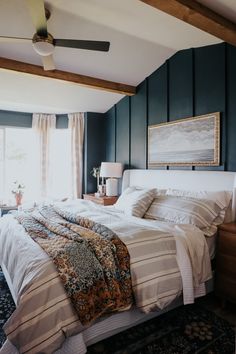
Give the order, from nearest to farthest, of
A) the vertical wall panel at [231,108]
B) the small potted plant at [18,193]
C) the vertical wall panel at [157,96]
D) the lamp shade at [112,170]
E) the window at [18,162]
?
1. the vertical wall panel at [231,108]
2. the vertical wall panel at [157,96]
3. the lamp shade at [112,170]
4. the small potted plant at [18,193]
5. the window at [18,162]

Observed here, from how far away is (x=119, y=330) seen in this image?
1966 millimetres

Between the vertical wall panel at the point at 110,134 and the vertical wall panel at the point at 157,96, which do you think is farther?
the vertical wall panel at the point at 110,134

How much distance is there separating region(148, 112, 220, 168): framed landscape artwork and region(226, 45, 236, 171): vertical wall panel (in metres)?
0.14

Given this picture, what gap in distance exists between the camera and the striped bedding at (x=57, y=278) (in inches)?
59.5

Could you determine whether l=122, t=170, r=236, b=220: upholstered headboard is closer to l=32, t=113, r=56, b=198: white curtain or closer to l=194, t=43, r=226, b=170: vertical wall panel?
l=194, t=43, r=226, b=170: vertical wall panel

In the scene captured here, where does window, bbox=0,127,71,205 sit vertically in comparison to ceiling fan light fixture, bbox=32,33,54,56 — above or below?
below

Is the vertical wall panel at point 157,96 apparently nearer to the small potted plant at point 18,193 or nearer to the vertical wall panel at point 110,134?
the vertical wall panel at point 110,134

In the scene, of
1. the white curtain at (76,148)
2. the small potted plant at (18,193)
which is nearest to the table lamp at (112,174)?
the white curtain at (76,148)

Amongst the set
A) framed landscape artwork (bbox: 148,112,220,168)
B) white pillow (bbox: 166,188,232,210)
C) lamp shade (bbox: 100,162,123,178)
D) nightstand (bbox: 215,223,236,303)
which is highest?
framed landscape artwork (bbox: 148,112,220,168)

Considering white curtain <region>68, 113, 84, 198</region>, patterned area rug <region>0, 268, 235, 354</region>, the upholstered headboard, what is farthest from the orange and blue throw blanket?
white curtain <region>68, 113, 84, 198</region>

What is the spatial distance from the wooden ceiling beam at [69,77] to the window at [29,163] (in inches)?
72.1

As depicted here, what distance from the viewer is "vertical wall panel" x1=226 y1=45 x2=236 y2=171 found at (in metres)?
2.92

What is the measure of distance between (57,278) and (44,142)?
4.24 m

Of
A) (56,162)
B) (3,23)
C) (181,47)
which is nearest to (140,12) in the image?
(181,47)
